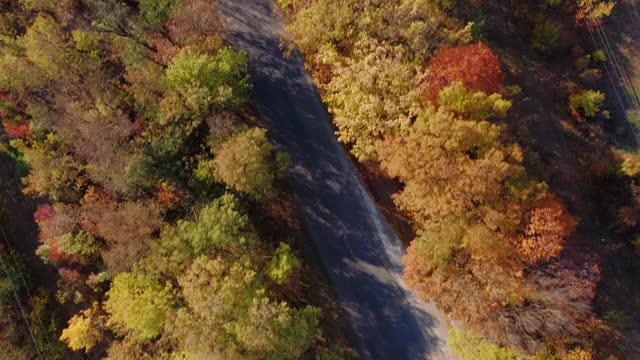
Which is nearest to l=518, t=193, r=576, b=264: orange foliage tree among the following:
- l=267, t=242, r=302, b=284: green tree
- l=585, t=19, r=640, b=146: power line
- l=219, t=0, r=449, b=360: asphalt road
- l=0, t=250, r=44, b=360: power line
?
l=219, t=0, r=449, b=360: asphalt road

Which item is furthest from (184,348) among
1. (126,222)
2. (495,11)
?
(495,11)

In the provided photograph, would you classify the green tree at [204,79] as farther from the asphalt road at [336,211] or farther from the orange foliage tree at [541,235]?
the orange foliage tree at [541,235]

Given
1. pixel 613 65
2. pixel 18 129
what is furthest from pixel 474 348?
pixel 18 129

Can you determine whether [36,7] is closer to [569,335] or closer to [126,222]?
[126,222]

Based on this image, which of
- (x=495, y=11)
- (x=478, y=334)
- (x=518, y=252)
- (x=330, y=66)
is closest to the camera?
(x=518, y=252)

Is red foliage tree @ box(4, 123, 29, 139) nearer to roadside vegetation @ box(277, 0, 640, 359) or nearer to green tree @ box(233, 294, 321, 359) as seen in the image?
roadside vegetation @ box(277, 0, 640, 359)

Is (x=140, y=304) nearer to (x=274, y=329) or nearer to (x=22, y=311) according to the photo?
(x=274, y=329)
